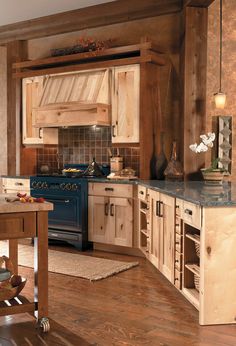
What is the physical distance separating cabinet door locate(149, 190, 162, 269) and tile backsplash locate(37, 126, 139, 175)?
1.46 metres

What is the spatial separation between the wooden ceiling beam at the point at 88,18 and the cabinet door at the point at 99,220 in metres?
2.38

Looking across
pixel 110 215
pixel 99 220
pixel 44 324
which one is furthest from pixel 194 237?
pixel 99 220

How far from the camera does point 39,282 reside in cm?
340

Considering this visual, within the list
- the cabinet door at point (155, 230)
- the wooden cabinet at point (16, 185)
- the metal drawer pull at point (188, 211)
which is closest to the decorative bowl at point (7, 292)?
the metal drawer pull at point (188, 211)

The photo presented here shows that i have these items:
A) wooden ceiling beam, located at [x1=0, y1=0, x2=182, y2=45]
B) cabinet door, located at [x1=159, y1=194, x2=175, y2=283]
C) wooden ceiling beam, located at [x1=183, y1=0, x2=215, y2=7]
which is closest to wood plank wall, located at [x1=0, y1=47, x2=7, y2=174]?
wooden ceiling beam, located at [x1=0, y1=0, x2=182, y2=45]

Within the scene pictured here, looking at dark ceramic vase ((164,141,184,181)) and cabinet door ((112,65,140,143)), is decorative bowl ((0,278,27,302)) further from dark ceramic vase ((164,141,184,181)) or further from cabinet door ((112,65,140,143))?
cabinet door ((112,65,140,143))

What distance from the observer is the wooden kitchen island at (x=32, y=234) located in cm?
325

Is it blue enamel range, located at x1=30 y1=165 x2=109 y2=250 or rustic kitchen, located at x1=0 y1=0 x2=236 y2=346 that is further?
blue enamel range, located at x1=30 y1=165 x2=109 y2=250

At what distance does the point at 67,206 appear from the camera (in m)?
6.18

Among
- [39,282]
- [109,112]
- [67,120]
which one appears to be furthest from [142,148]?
[39,282]

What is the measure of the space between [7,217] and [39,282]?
535mm

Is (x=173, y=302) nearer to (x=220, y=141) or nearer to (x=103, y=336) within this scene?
(x=103, y=336)

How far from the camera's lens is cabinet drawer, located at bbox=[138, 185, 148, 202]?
17.1 feet

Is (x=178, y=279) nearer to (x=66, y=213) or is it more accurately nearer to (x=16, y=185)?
(x=66, y=213)
